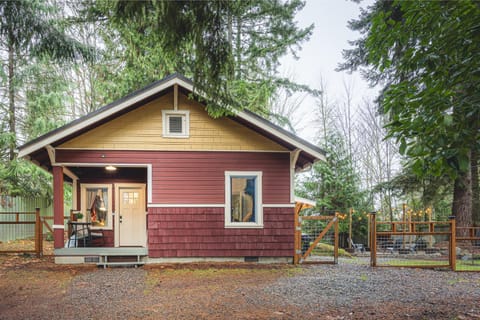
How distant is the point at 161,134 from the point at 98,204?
3.88m

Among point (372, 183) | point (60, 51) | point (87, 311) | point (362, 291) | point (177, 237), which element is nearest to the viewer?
point (87, 311)

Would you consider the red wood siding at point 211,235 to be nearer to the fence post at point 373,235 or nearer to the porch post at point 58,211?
the fence post at point 373,235

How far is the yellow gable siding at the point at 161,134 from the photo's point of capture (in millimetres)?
8750

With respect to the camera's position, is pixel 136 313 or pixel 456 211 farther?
pixel 456 211

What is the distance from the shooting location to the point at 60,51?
653 centimetres

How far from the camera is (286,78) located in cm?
1505

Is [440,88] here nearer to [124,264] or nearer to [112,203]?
[124,264]

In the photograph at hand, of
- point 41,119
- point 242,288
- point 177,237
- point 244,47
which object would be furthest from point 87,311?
point 244,47

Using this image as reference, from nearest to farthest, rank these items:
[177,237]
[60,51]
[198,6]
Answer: [198,6], [60,51], [177,237]

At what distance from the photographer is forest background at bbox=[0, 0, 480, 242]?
142 inches

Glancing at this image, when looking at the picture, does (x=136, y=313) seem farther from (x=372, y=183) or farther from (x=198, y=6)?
(x=372, y=183)

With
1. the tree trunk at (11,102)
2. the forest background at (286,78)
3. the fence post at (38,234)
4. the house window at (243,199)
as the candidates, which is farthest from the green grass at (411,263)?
the tree trunk at (11,102)

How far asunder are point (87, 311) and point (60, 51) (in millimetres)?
4554

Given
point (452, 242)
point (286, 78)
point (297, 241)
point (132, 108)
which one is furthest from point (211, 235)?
point (286, 78)
